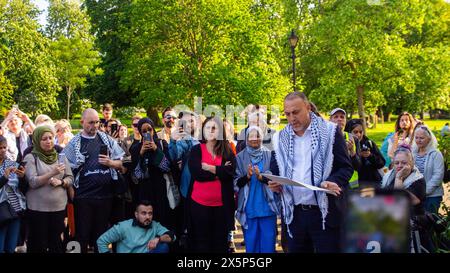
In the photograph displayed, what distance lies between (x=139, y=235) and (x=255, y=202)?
1.41 meters

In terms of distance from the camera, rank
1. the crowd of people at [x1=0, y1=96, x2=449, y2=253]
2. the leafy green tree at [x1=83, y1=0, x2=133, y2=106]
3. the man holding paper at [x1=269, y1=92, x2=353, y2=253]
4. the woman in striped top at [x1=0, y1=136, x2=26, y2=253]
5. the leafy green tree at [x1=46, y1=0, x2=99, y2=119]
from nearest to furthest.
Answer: the man holding paper at [x1=269, y1=92, x2=353, y2=253], the crowd of people at [x1=0, y1=96, x2=449, y2=253], the woman in striped top at [x1=0, y1=136, x2=26, y2=253], the leafy green tree at [x1=83, y1=0, x2=133, y2=106], the leafy green tree at [x1=46, y1=0, x2=99, y2=119]

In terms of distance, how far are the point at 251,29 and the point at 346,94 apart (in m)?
6.56

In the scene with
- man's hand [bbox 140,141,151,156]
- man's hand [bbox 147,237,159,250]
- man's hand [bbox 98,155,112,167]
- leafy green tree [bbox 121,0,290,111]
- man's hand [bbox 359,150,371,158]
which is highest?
leafy green tree [bbox 121,0,290,111]

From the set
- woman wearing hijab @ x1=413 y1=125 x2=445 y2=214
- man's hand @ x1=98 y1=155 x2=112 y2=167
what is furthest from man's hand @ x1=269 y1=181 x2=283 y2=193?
woman wearing hijab @ x1=413 y1=125 x2=445 y2=214

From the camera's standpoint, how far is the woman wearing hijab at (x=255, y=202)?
6.42m

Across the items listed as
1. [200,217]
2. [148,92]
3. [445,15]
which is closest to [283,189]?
[200,217]

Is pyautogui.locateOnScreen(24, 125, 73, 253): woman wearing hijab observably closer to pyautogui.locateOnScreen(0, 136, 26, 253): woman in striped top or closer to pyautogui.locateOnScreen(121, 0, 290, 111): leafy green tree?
pyautogui.locateOnScreen(0, 136, 26, 253): woman in striped top

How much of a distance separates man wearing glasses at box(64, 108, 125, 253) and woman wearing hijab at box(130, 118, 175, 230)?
1.68ft

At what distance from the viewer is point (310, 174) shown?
4.59 m

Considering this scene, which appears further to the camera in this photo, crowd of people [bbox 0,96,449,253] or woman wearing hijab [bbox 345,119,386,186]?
woman wearing hijab [bbox 345,119,386,186]

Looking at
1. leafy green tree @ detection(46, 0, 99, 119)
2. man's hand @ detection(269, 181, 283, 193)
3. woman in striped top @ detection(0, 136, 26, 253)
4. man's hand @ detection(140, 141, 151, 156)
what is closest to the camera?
man's hand @ detection(269, 181, 283, 193)

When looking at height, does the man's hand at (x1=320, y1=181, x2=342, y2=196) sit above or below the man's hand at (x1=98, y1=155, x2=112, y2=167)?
below

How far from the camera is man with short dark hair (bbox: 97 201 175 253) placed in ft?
19.6

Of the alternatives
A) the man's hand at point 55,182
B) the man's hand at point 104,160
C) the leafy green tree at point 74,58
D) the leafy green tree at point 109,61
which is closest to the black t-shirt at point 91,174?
the man's hand at point 104,160
